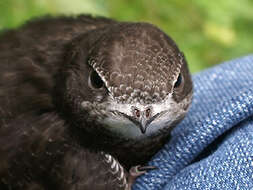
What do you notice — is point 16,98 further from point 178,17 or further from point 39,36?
point 178,17

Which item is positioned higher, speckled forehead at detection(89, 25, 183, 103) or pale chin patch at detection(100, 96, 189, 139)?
speckled forehead at detection(89, 25, 183, 103)

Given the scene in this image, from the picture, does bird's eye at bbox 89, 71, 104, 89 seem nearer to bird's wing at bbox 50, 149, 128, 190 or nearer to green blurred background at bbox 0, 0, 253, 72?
bird's wing at bbox 50, 149, 128, 190

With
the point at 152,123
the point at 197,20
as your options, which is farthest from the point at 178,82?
the point at 197,20

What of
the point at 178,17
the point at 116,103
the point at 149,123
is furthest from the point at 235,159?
the point at 178,17

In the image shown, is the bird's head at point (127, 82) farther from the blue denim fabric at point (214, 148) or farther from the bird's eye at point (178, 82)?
the blue denim fabric at point (214, 148)

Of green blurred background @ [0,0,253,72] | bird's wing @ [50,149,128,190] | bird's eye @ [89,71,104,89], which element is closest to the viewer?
bird's eye @ [89,71,104,89]

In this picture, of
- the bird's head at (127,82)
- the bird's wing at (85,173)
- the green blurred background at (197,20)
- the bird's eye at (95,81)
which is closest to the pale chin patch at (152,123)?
the bird's head at (127,82)

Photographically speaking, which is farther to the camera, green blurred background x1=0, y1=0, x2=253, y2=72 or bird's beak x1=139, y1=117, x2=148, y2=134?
green blurred background x1=0, y1=0, x2=253, y2=72

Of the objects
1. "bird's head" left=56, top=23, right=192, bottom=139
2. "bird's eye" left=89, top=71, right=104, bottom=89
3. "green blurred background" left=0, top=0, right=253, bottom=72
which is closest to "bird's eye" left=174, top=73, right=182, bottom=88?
"bird's head" left=56, top=23, right=192, bottom=139
